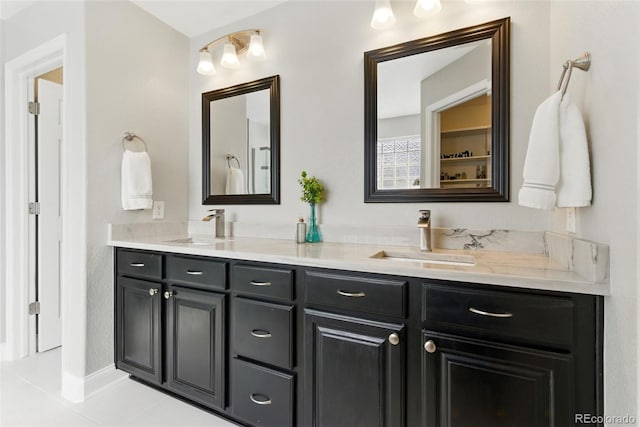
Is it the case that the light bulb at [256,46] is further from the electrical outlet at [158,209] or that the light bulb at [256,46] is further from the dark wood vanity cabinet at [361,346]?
the dark wood vanity cabinet at [361,346]

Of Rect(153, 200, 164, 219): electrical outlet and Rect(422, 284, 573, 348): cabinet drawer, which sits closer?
Rect(422, 284, 573, 348): cabinet drawer

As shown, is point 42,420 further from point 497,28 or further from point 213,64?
point 497,28

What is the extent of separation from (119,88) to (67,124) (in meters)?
0.38

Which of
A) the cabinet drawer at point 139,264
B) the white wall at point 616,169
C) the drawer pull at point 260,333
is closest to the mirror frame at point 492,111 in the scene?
the white wall at point 616,169

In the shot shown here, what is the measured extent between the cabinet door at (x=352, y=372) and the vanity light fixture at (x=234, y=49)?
175 centimetres

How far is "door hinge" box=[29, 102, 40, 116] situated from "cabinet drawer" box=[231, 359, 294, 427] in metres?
2.38

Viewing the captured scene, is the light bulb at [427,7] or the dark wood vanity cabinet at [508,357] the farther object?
the light bulb at [427,7]

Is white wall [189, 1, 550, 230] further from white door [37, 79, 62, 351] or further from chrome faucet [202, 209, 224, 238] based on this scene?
white door [37, 79, 62, 351]

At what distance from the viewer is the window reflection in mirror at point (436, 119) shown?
1.54 metres

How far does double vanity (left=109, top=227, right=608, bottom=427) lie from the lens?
3.07 feet

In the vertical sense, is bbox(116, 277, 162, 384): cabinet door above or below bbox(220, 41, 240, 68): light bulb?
below

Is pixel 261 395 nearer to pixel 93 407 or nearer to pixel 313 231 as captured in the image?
pixel 313 231

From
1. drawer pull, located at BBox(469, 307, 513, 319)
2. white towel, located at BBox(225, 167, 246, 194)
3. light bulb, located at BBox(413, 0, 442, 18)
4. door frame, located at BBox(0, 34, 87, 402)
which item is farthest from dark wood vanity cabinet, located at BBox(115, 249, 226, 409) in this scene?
light bulb, located at BBox(413, 0, 442, 18)

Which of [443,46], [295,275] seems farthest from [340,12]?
[295,275]
